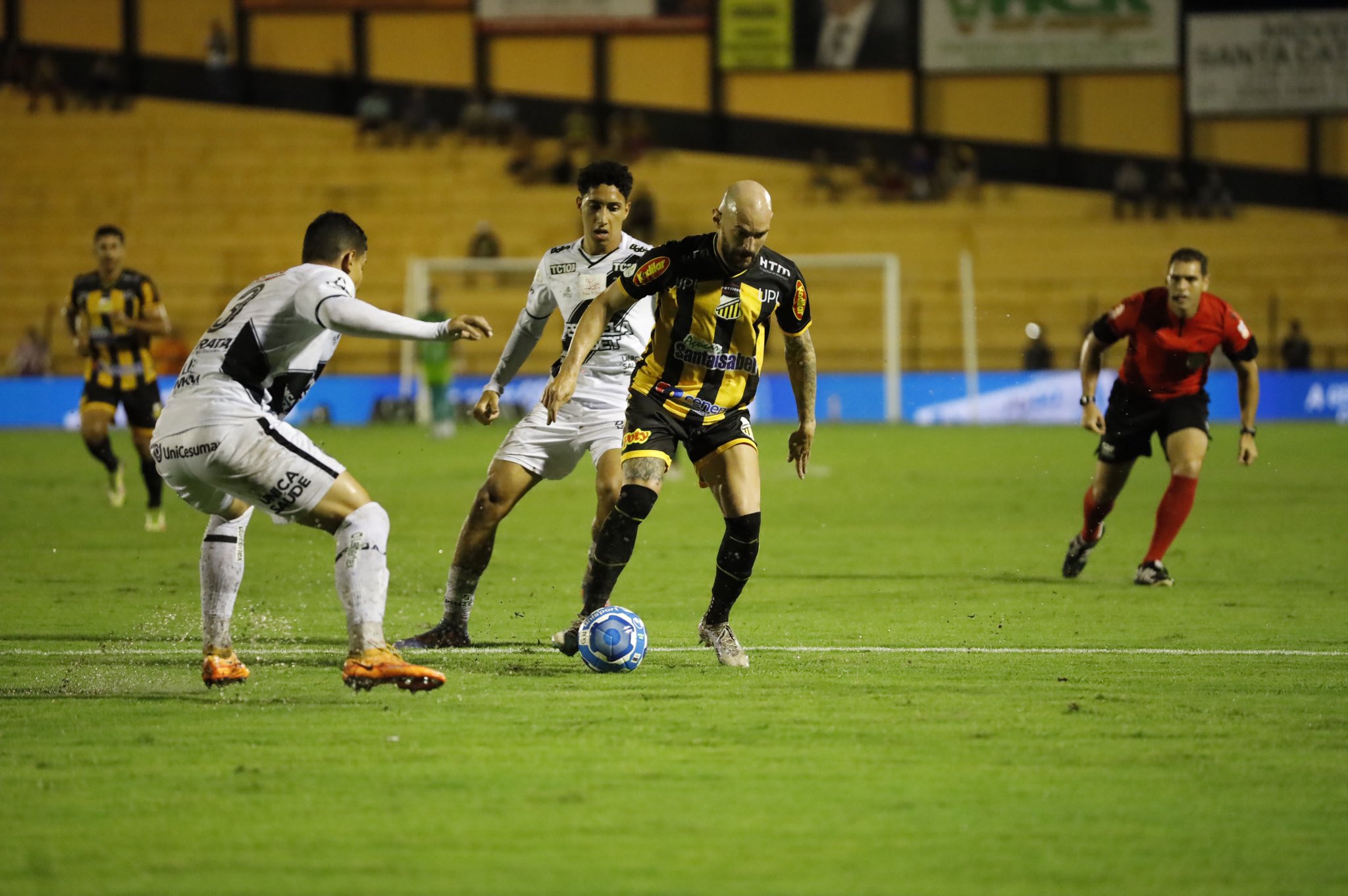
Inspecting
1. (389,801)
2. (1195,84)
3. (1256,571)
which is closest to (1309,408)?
(1195,84)

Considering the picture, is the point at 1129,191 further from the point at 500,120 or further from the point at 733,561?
the point at 733,561

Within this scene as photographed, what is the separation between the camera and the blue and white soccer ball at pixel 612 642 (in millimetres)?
7398

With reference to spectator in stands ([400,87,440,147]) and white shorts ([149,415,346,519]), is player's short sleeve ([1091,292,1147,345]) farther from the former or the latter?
spectator in stands ([400,87,440,147])

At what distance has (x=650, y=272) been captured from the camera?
7414 millimetres

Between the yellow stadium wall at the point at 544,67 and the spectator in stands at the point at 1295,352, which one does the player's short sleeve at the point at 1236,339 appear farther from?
the yellow stadium wall at the point at 544,67

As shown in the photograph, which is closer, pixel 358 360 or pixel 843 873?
pixel 843 873

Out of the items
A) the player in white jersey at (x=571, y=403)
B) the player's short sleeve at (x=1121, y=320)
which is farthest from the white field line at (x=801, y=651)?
the player's short sleeve at (x=1121, y=320)

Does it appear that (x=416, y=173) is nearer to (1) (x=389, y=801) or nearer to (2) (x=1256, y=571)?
(2) (x=1256, y=571)

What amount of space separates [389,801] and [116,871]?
0.89m

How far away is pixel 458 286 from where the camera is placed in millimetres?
34312

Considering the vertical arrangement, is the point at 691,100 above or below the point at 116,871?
above

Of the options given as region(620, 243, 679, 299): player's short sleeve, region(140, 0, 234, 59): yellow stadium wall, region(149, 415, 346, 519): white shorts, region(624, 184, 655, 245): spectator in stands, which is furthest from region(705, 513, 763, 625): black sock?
region(140, 0, 234, 59): yellow stadium wall

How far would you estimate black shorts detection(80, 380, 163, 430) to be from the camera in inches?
589

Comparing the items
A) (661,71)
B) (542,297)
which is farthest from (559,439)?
(661,71)
